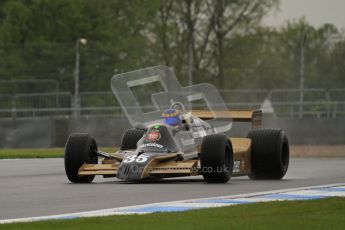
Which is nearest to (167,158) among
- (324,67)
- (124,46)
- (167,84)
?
(167,84)

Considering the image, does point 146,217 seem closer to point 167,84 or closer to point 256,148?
point 256,148

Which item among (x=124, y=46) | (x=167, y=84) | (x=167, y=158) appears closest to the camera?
(x=167, y=158)

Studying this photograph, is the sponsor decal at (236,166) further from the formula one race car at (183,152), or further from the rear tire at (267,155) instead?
the rear tire at (267,155)

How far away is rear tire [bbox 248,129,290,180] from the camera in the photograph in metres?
16.8

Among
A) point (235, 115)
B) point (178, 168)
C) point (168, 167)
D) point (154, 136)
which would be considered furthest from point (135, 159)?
point (235, 115)

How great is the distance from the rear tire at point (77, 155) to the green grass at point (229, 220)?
5.14 m

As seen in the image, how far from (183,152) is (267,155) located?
1385 millimetres

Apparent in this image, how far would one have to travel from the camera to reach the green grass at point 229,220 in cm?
952

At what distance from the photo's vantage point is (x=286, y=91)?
30.0 metres

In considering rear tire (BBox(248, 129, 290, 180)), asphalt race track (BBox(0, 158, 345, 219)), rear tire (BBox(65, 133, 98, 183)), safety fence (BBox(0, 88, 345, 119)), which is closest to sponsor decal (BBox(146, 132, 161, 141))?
asphalt race track (BBox(0, 158, 345, 219))

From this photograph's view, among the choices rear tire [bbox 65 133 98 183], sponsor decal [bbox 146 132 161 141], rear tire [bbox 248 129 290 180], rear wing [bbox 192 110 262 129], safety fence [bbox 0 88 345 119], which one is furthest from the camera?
safety fence [bbox 0 88 345 119]

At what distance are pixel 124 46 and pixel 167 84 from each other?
6.28m

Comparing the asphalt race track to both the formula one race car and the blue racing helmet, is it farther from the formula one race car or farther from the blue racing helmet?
the blue racing helmet

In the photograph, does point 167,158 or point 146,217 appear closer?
point 146,217
